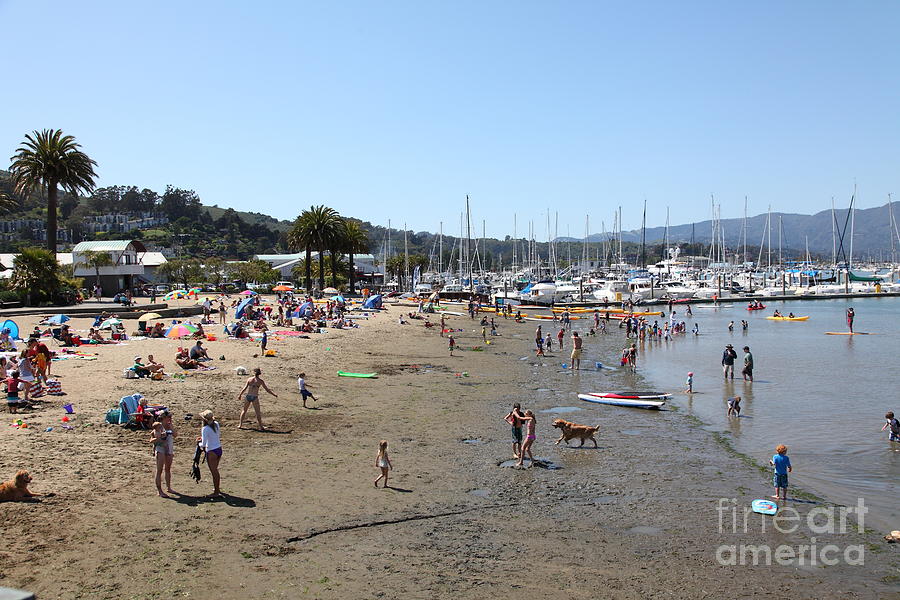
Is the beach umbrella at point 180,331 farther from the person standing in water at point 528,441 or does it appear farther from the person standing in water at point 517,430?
the person standing in water at point 528,441

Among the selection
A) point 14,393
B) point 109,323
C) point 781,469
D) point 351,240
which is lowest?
point 781,469

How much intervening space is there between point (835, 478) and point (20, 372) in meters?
18.1

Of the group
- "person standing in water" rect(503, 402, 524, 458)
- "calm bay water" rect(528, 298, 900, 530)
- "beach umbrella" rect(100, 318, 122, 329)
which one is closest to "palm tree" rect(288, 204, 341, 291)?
"calm bay water" rect(528, 298, 900, 530)

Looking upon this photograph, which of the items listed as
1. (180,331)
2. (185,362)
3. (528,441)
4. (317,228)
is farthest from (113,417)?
(317,228)

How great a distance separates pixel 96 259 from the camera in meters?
57.3

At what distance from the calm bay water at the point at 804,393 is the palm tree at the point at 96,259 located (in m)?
41.9

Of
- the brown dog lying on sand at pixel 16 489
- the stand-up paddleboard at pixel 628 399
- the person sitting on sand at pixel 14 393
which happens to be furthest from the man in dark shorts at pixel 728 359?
the brown dog lying on sand at pixel 16 489

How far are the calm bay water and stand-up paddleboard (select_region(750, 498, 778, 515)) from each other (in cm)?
60

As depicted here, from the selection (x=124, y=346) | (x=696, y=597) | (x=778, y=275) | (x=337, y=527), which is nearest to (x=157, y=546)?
(x=337, y=527)

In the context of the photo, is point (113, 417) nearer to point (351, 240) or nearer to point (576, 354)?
point (576, 354)

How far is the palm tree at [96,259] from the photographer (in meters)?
57.3

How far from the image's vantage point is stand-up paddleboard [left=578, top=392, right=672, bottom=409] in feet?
70.7

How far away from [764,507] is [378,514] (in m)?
6.81

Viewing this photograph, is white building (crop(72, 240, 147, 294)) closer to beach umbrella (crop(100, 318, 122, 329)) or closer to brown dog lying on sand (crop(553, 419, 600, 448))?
beach umbrella (crop(100, 318, 122, 329))
